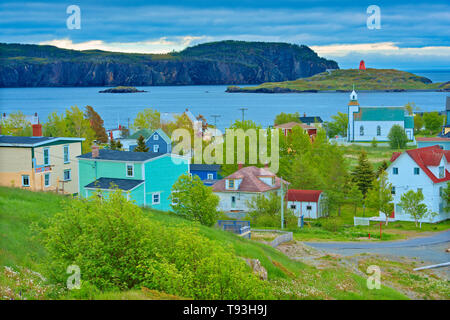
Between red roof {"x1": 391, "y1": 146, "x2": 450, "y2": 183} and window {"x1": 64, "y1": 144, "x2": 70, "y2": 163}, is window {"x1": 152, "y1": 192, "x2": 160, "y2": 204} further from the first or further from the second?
red roof {"x1": 391, "y1": 146, "x2": 450, "y2": 183}

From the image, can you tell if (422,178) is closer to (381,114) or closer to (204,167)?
(204,167)

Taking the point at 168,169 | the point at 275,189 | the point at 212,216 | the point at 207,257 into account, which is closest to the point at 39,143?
the point at 168,169

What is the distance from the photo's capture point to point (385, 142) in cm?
10462

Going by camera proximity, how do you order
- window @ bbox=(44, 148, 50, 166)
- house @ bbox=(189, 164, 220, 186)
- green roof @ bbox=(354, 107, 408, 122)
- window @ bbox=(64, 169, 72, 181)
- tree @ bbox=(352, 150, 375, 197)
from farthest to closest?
green roof @ bbox=(354, 107, 408, 122) < house @ bbox=(189, 164, 220, 186) < tree @ bbox=(352, 150, 375, 197) < window @ bbox=(64, 169, 72, 181) < window @ bbox=(44, 148, 50, 166)

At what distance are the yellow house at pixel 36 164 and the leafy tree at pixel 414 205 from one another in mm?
27024

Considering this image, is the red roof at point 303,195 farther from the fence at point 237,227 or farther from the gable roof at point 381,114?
the gable roof at point 381,114

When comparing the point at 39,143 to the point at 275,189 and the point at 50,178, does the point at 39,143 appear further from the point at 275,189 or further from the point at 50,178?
the point at 275,189

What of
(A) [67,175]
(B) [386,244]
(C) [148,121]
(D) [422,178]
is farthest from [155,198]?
(C) [148,121]

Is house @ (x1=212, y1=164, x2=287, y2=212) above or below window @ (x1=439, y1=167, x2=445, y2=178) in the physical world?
below

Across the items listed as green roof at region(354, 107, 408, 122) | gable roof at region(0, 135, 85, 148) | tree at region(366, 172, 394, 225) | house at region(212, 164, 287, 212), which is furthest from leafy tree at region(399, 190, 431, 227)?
green roof at region(354, 107, 408, 122)

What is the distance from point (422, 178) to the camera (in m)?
49.8

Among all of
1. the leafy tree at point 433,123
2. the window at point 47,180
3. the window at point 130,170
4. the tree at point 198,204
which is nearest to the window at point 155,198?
the window at point 130,170

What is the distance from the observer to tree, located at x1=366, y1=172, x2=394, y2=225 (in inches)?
1905

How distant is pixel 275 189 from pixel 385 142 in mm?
57453
